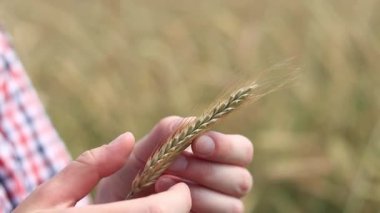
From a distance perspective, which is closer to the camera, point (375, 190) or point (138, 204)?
point (138, 204)

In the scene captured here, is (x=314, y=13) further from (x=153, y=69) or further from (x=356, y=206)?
(x=356, y=206)

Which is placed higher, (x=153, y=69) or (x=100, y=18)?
(x=100, y=18)

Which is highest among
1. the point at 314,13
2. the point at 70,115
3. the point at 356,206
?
the point at 314,13

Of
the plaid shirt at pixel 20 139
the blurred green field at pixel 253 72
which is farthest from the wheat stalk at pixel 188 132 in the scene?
the blurred green field at pixel 253 72

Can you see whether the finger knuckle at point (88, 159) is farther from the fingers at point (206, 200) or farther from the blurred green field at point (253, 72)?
the blurred green field at point (253, 72)

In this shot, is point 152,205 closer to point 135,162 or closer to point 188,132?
point 188,132

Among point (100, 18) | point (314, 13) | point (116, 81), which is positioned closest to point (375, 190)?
point (314, 13)

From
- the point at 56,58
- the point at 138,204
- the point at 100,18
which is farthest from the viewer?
the point at 100,18
